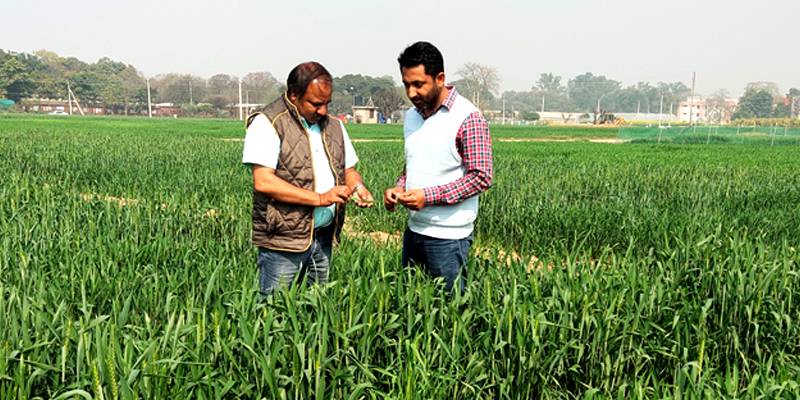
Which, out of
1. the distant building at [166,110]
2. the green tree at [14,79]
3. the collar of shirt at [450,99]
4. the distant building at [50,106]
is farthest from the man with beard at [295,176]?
the distant building at [166,110]

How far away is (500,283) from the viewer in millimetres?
3482

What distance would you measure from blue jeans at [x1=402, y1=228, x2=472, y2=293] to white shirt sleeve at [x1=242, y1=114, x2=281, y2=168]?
2.49ft

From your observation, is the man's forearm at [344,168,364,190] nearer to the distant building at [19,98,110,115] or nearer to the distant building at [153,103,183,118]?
the distant building at [19,98,110,115]

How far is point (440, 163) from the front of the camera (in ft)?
9.52

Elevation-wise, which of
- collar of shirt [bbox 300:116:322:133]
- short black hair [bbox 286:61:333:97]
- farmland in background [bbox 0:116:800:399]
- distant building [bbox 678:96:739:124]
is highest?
distant building [bbox 678:96:739:124]

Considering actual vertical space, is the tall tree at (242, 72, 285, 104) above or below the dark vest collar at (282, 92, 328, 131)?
above

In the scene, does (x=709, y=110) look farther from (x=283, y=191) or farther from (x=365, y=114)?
(x=283, y=191)

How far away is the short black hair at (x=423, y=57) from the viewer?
8.93ft

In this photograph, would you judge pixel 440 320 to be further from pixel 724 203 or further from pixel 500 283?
pixel 724 203

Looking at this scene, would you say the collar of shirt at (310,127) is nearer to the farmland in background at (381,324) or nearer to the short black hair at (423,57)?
the short black hair at (423,57)

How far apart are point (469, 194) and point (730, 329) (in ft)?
4.63

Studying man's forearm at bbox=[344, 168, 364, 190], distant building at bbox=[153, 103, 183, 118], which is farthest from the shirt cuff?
distant building at bbox=[153, 103, 183, 118]

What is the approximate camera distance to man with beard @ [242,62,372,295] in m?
2.80

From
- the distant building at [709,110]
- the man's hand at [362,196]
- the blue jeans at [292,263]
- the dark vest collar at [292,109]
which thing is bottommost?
the blue jeans at [292,263]
